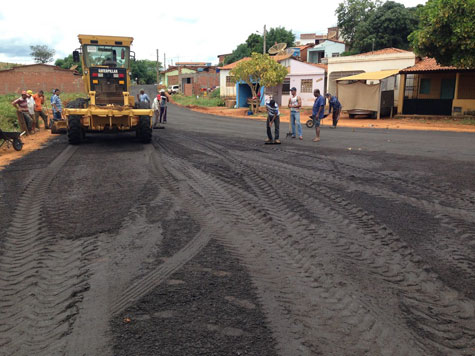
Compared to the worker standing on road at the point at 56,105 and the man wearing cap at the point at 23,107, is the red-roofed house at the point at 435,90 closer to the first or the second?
the worker standing on road at the point at 56,105

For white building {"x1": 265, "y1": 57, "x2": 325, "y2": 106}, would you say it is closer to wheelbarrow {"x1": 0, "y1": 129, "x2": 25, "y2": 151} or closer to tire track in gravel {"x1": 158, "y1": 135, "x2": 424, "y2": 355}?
wheelbarrow {"x1": 0, "y1": 129, "x2": 25, "y2": 151}

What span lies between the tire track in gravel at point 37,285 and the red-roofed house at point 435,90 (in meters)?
23.4

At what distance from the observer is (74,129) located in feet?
40.7

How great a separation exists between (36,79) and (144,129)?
44.7 metres

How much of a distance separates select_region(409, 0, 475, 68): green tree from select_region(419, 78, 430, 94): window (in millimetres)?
4897

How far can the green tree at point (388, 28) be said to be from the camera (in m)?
40.1

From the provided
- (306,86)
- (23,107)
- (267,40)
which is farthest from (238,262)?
(267,40)

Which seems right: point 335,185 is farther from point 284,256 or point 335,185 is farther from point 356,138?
point 356,138

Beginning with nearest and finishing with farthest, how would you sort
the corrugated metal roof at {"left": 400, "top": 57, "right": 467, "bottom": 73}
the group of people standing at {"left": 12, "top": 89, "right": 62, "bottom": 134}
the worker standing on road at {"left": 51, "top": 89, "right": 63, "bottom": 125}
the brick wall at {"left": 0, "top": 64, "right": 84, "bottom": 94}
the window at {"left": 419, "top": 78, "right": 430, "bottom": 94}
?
1. the group of people standing at {"left": 12, "top": 89, "right": 62, "bottom": 134}
2. the worker standing on road at {"left": 51, "top": 89, "right": 63, "bottom": 125}
3. the corrugated metal roof at {"left": 400, "top": 57, "right": 467, "bottom": 73}
4. the window at {"left": 419, "top": 78, "right": 430, "bottom": 94}
5. the brick wall at {"left": 0, "top": 64, "right": 84, "bottom": 94}

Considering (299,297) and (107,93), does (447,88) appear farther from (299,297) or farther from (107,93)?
(299,297)

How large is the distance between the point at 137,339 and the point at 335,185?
210 inches

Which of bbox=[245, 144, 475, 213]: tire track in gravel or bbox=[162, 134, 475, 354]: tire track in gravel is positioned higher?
bbox=[245, 144, 475, 213]: tire track in gravel

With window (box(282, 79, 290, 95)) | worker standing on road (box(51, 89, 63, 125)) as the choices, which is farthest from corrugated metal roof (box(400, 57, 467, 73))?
worker standing on road (box(51, 89, 63, 125))

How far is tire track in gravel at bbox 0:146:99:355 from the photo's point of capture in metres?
3.03
